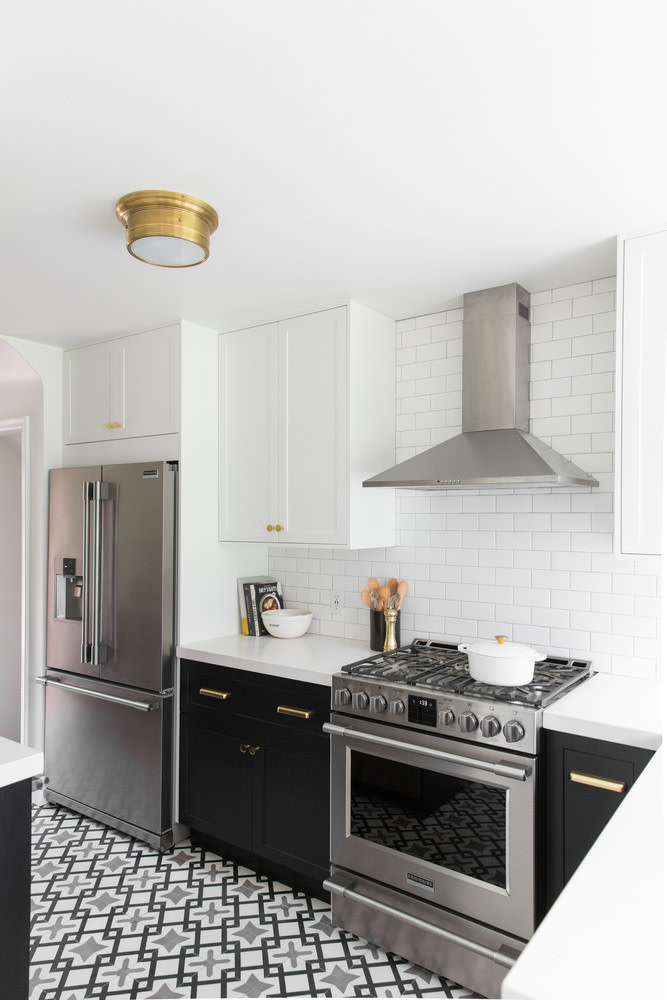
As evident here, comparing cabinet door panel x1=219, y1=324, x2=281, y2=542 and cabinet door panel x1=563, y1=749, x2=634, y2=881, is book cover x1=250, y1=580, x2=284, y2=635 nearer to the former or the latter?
cabinet door panel x1=219, y1=324, x2=281, y2=542

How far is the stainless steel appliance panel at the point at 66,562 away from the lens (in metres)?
3.48

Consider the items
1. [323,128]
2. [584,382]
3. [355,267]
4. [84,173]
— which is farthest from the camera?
[584,382]

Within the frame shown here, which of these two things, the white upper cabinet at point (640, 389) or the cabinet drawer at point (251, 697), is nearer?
the white upper cabinet at point (640, 389)

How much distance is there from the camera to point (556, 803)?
212 centimetres

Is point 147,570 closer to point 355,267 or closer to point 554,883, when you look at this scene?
point 355,267

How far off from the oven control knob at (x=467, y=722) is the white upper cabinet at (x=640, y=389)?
751 millimetres

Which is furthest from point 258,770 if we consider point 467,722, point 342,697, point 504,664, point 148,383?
point 148,383

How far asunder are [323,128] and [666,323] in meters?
1.25

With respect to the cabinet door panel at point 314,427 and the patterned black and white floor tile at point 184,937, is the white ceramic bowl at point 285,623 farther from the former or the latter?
the patterned black and white floor tile at point 184,937

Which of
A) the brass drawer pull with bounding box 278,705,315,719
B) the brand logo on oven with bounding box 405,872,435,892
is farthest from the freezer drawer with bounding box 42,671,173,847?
the brand logo on oven with bounding box 405,872,435,892

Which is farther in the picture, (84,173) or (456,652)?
(456,652)

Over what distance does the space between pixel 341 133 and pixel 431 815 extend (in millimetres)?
2176

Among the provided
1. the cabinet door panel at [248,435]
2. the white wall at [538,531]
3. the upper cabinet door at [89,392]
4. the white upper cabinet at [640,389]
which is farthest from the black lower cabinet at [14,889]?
the upper cabinet door at [89,392]

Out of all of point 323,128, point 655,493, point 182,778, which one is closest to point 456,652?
point 655,493
